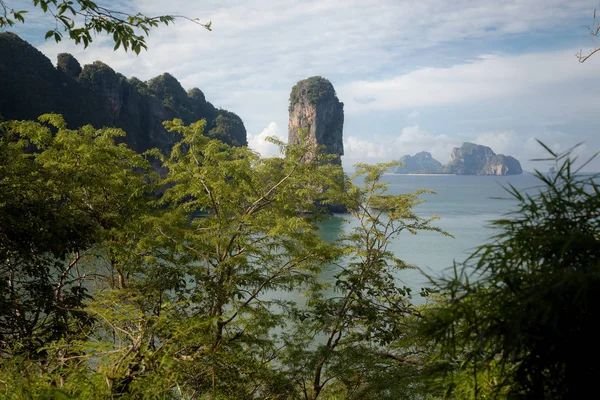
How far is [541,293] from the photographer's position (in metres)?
1.04

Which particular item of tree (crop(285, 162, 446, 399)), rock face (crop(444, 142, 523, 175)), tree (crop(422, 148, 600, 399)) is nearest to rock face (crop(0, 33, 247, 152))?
tree (crop(285, 162, 446, 399))

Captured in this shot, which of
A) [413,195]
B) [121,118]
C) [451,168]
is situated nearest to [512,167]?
[451,168]

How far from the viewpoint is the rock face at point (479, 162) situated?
508 feet

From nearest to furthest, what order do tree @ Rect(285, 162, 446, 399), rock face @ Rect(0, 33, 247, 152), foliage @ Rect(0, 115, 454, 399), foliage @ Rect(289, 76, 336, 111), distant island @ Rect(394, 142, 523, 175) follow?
foliage @ Rect(0, 115, 454, 399) < tree @ Rect(285, 162, 446, 399) < rock face @ Rect(0, 33, 247, 152) < foliage @ Rect(289, 76, 336, 111) < distant island @ Rect(394, 142, 523, 175)

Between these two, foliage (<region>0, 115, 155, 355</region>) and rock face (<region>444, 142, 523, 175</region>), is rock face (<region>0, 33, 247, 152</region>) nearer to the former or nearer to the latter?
foliage (<region>0, 115, 155, 355</region>)

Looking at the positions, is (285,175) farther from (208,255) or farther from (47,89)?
(47,89)

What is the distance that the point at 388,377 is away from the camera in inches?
199

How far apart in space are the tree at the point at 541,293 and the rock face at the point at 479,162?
164499 mm

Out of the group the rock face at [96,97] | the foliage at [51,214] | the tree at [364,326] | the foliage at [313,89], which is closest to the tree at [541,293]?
the foliage at [51,214]

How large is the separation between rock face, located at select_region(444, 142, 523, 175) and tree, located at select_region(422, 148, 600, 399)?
164499 millimetres

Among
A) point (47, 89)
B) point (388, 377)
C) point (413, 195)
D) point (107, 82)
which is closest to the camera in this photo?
point (388, 377)

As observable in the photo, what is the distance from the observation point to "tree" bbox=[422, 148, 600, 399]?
1.05 metres

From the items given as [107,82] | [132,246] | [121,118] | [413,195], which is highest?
[107,82]

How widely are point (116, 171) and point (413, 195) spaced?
4.47 m
